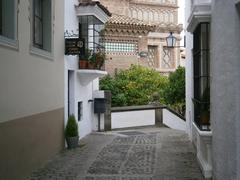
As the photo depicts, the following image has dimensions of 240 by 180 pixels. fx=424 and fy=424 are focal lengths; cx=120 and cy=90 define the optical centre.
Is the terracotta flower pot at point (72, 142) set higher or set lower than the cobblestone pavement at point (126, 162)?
higher

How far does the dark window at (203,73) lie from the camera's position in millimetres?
9414

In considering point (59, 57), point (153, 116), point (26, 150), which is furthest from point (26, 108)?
point (153, 116)

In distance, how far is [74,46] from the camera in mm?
12438

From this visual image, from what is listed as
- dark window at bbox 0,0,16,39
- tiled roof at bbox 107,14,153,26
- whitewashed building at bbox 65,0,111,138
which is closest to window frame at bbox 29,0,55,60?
dark window at bbox 0,0,16,39

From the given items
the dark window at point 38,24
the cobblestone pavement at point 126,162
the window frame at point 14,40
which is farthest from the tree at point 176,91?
the window frame at point 14,40

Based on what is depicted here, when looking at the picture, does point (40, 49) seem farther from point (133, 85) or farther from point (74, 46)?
point (133, 85)

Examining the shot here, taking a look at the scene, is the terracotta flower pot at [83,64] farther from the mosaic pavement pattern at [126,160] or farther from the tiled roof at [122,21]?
the tiled roof at [122,21]

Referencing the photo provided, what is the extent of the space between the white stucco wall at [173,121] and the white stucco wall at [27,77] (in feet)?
30.5

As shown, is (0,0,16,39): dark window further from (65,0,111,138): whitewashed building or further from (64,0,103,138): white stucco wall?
(65,0,111,138): whitewashed building

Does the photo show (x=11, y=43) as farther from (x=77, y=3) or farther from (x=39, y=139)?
(x=77, y=3)

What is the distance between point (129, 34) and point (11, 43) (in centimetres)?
1961

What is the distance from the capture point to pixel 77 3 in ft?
48.1

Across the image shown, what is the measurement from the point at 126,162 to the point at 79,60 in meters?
5.16

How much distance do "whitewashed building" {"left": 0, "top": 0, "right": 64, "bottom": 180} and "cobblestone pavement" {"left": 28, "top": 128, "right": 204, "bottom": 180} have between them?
55 centimetres
